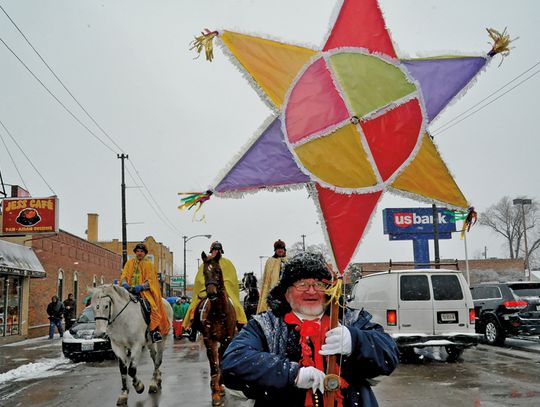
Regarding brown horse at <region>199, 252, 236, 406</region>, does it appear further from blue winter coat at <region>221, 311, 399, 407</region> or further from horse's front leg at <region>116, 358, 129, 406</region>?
blue winter coat at <region>221, 311, 399, 407</region>

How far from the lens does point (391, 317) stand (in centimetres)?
1196

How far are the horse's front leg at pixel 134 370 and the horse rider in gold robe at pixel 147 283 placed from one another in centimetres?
57

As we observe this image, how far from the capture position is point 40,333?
84.2ft

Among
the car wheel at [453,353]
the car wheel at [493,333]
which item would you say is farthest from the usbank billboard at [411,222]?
the car wheel at [453,353]

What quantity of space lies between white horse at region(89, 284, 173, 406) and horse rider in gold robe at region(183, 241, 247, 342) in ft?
3.34

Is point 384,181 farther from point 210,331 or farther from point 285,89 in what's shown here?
point 210,331

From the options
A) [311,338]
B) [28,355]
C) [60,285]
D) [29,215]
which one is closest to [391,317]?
[311,338]

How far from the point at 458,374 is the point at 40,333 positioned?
21.6m

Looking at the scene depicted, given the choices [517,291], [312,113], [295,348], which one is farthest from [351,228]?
[517,291]

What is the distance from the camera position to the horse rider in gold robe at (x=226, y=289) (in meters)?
8.13

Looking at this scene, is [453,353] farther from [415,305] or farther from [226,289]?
[226,289]

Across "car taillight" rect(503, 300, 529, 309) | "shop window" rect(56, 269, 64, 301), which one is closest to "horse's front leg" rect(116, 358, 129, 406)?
"car taillight" rect(503, 300, 529, 309)

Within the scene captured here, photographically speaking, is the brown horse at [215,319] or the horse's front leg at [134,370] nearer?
the brown horse at [215,319]

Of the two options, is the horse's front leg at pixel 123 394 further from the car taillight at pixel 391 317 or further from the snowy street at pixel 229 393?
the car taillight at pixel 391 317
